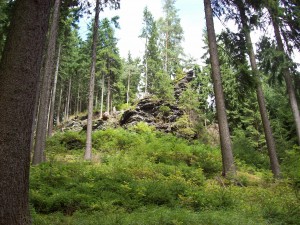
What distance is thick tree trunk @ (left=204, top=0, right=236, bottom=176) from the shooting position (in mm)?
9727

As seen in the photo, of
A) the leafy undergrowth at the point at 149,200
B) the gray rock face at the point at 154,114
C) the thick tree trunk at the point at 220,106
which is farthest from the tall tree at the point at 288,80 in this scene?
the gray rock face at the point at 154,114

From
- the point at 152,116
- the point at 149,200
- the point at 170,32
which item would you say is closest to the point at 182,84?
the point at 152,116

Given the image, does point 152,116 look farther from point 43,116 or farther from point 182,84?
point 43,116

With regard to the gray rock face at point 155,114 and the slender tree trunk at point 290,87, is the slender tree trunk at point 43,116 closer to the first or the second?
the slender tree trunk at point 290,87

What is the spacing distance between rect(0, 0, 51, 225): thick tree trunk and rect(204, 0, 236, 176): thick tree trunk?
7.77 meters

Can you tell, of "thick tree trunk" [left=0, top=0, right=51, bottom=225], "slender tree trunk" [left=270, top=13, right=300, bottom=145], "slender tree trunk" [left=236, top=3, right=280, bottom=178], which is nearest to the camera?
"thick tree trunk" [left=0, top=0, right=51, bottom=225]

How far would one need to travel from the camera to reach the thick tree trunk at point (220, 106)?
9.73 meters

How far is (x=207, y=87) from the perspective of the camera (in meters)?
29.1

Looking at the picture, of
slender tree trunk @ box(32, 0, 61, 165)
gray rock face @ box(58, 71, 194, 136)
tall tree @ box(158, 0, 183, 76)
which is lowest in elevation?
slender tree trunk @ box(32, 0, 61, 165)

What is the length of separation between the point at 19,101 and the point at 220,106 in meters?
8.34

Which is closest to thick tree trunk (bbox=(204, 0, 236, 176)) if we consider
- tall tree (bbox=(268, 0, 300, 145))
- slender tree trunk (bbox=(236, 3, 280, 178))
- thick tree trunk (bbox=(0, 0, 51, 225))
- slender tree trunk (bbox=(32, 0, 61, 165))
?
slender tree trunk (bbox=(236, 3, 280, 178))

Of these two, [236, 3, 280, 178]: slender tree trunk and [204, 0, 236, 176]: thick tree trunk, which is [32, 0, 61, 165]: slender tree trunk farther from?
[236, 3, 280, 178]: slender tree trunk

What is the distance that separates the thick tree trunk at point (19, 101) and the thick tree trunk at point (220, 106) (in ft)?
25.5

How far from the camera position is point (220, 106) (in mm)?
10344
